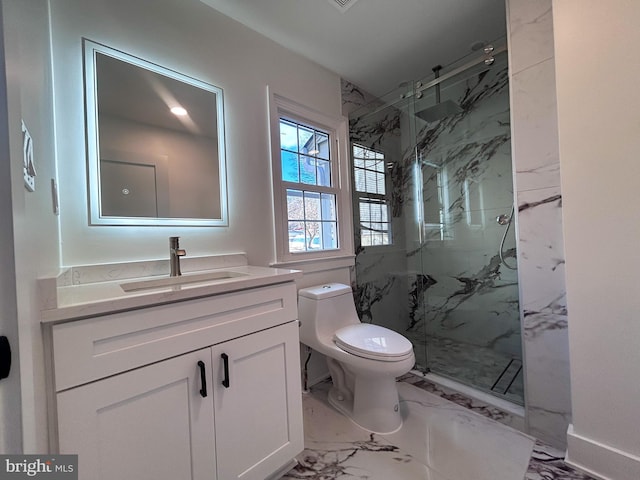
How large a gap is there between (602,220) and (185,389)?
5.54 ft

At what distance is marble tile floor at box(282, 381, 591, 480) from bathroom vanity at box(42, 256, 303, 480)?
219 millimetres

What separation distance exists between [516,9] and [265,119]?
4.73 feet

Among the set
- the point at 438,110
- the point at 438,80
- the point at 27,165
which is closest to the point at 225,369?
the point at 27,165

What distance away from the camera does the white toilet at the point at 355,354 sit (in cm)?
142

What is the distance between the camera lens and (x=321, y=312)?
1.71 meters

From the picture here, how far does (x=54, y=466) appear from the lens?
25.0 inches

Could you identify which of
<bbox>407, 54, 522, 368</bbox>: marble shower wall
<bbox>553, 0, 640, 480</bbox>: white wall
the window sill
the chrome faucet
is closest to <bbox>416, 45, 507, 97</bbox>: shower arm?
<bbox>407, 54, 522, 368</bbox>: marble shower wall

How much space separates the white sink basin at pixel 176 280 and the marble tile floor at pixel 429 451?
37.8 inches

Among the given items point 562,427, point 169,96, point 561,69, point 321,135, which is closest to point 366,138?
point 321,135

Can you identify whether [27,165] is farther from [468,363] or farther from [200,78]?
[468,363]

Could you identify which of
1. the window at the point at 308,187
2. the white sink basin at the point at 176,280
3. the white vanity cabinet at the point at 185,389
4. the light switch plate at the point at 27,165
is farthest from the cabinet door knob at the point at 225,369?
the window at the point at 308,187

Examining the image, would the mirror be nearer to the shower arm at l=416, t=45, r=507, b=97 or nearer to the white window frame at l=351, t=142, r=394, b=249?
the white window frame at l=351, t=142, r=394, b=249

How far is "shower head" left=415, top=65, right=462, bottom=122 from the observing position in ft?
7.08

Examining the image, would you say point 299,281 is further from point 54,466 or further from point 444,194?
point 444,194
